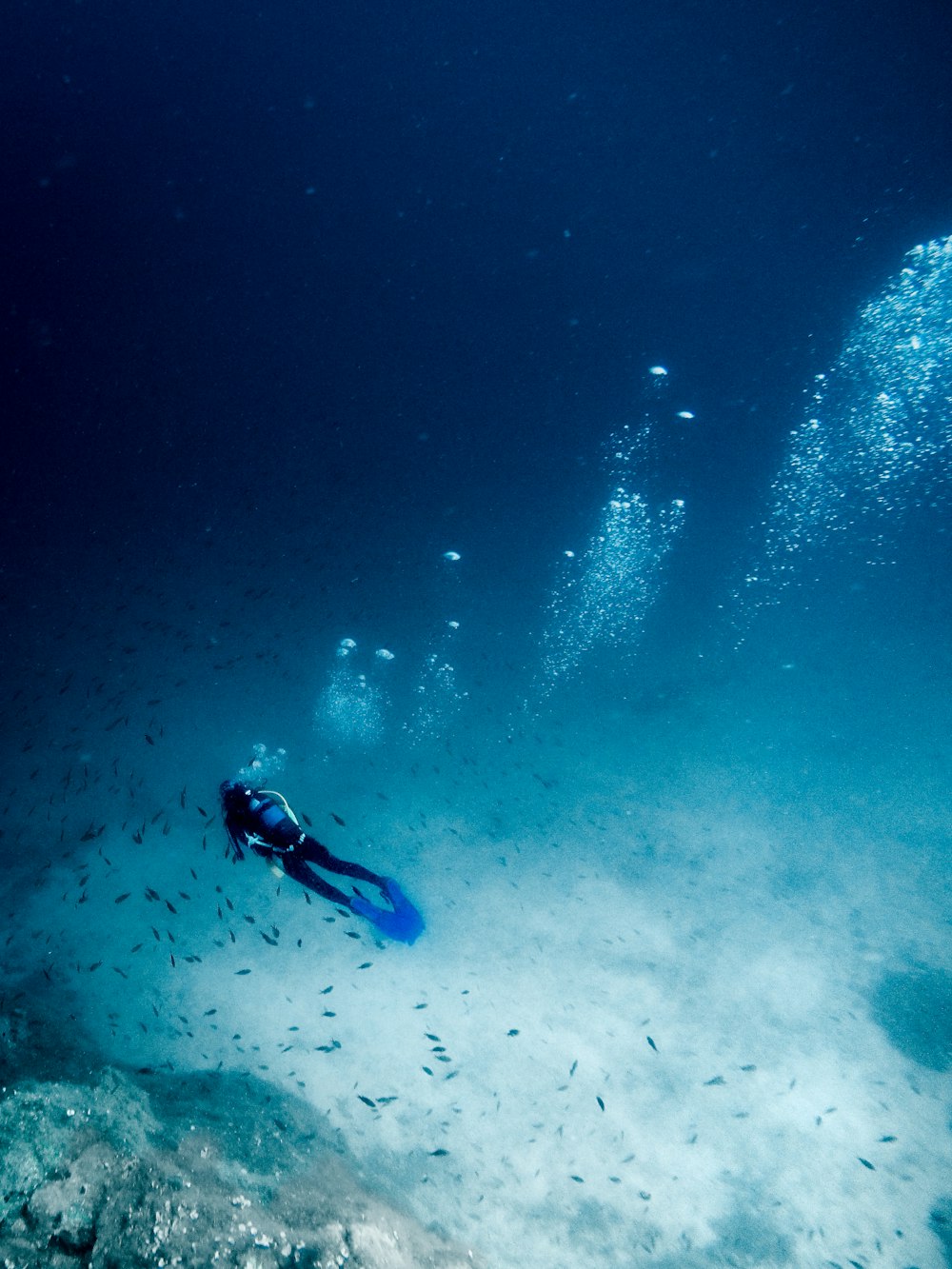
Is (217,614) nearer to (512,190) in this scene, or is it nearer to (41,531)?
(41,531)

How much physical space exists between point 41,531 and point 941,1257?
4433cm

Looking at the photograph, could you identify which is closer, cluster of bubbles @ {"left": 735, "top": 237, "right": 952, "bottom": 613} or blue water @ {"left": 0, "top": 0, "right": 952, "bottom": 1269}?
blue water @ {"left": 0, "top": 0, "right": 952, "bottom": 1269}

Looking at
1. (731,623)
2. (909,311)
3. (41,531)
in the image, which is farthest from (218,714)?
(731,623)

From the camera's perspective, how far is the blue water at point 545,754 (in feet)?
25.2

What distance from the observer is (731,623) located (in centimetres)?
6606

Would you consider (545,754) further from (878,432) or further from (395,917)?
(878,432)

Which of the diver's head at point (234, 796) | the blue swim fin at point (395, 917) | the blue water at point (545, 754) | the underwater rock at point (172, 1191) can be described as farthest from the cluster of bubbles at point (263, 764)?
the diver's head at point (234, 796)

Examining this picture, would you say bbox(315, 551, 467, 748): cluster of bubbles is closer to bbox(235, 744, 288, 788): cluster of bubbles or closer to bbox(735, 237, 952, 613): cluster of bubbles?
bbox(235, 744, 288, 788): cluster of bubbles

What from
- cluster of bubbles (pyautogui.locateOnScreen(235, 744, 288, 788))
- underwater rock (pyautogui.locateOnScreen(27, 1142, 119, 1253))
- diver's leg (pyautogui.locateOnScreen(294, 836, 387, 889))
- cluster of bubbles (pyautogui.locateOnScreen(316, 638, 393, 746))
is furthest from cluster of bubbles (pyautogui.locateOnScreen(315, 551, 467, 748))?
underwater rock (pyautogui.locateOnScreen(27, 1142, 119, 1253))

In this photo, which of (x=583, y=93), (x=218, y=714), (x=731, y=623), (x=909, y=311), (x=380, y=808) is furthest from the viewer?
(x=731, y=623)

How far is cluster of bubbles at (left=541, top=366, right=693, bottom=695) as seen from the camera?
1058 inches

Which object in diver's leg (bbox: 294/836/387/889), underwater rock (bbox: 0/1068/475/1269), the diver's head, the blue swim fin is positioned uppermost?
the diver's head

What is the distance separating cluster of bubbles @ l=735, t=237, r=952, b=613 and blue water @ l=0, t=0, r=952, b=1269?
0.24m

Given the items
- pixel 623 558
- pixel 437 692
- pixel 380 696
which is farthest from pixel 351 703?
pixel 623 558
